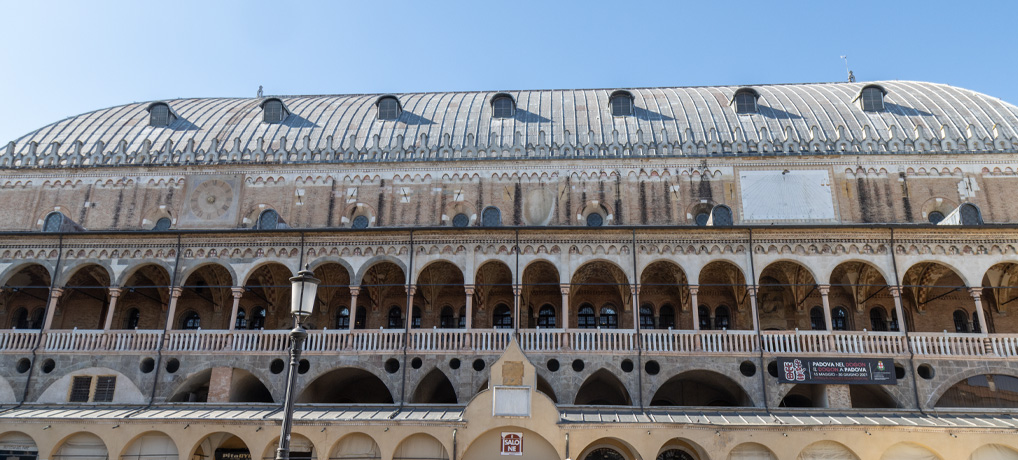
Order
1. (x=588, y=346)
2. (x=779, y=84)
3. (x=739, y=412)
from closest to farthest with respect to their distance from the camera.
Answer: (x=739, y=412) < (x=588, y=346) < (x=779, y=84)

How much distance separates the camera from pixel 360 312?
3127 centimetres

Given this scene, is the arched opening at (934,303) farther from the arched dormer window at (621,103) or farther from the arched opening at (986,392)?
the arched dormer window at (621,103)

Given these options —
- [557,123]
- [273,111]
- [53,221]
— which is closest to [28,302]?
[53,221]

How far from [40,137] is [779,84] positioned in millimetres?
38586

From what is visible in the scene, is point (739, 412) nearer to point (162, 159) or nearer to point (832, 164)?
point (832, 164)

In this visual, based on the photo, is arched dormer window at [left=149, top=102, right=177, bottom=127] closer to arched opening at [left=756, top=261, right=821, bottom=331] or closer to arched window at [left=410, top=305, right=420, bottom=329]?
arched window at [left=410, top=305, right=420, bottom=329]

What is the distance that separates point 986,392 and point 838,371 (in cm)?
522

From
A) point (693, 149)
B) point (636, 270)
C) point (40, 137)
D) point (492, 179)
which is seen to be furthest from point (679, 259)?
point (40, 137)

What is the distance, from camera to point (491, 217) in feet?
104

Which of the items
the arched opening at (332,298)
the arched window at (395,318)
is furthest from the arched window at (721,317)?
the arched opening at (332,298)

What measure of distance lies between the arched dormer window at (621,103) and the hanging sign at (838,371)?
15.2m

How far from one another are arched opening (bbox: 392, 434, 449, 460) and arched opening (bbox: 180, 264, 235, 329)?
11.8 m

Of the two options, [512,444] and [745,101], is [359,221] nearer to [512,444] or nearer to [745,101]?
[512,444]

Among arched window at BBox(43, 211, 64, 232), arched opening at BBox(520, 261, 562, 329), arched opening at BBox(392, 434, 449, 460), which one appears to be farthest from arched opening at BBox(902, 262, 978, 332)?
arched window at BBox(43, 211, 64, 232)
